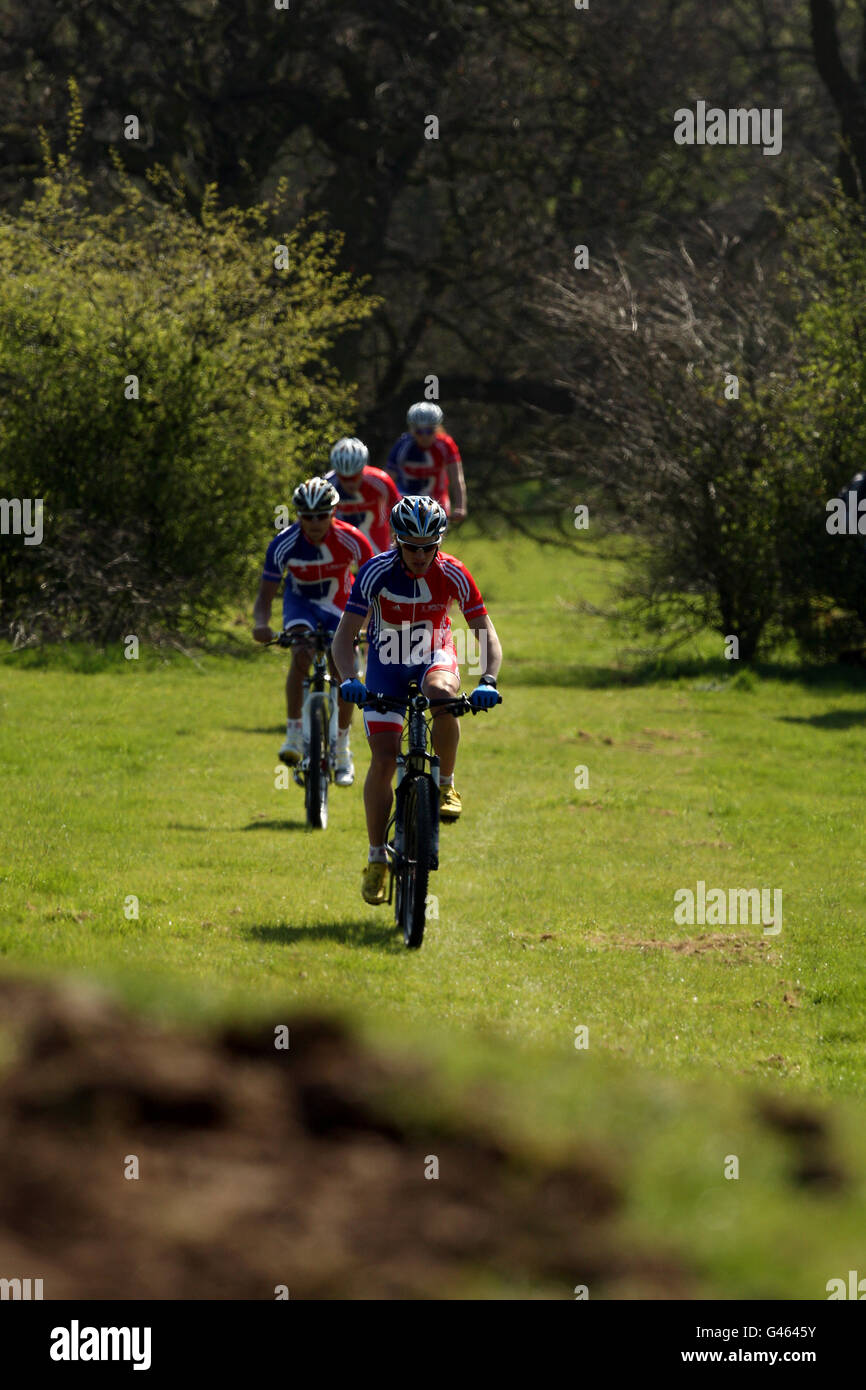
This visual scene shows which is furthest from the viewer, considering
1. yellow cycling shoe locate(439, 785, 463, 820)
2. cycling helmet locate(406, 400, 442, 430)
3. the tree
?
the tree

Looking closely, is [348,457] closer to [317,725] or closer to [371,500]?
[371,500]

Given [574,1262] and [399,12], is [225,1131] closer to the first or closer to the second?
[574,1262]

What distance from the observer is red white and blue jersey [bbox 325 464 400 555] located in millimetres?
16297

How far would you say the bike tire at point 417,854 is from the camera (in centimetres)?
918

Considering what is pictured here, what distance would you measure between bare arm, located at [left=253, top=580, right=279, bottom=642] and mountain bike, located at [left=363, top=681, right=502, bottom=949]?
2935 millimetres

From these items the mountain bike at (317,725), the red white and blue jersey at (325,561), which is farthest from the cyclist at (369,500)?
the mountain bike at (317,725)

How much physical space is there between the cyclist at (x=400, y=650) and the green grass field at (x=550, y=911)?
2.23 ft

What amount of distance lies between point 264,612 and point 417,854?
3.79m

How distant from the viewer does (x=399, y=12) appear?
102ft

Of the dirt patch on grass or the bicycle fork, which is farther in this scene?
the dirt patch on grass

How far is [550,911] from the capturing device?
34.8ft
